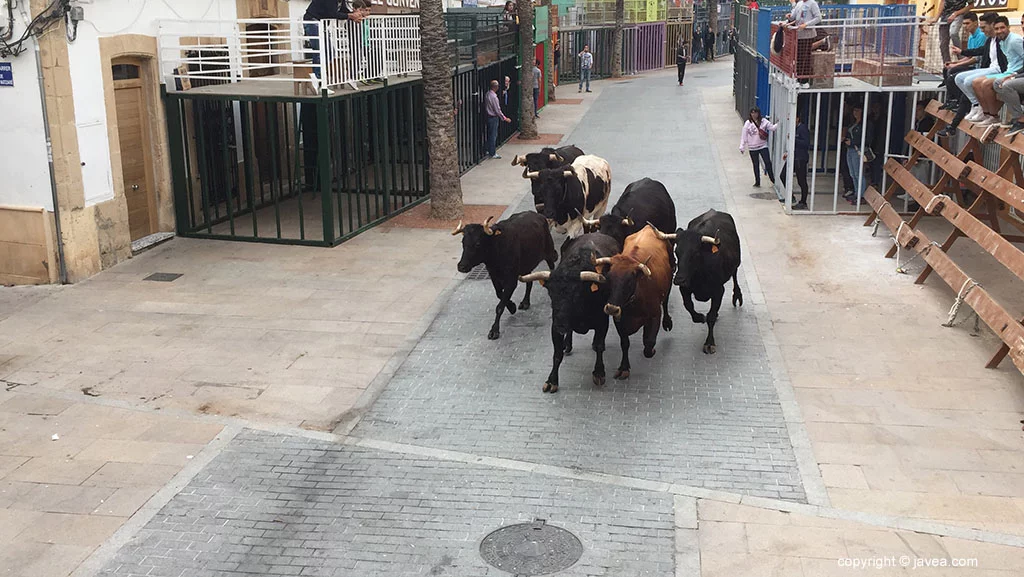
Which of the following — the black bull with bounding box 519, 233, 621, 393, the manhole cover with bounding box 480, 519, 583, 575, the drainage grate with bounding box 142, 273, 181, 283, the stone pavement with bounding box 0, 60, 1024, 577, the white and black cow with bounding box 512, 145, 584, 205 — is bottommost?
the manhole cover with bounding box 480, 519, 583, 575

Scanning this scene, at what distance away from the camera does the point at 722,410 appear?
9.37 metres

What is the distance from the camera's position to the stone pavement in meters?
7.06

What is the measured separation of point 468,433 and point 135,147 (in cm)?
950

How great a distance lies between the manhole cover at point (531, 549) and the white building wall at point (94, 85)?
31.8 ft

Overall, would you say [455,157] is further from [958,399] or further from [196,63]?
[958,399]

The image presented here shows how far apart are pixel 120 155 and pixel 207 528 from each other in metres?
9.23

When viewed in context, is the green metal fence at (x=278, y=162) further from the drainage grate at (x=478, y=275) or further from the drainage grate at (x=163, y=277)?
the drainage grate at (x=478, y=275)

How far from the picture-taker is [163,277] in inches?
556

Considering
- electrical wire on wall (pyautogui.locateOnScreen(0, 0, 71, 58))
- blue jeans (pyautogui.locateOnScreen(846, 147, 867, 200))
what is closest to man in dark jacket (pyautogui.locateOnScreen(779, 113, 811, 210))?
blue jeans (pyautogui.locateOnScreen(846, 147, 867, 200))

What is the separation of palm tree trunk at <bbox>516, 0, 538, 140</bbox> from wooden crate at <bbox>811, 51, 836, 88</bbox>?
11671 mm

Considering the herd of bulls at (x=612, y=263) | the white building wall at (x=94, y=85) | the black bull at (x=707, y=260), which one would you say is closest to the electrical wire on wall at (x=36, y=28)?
the white building wall at (x=94, y=85)

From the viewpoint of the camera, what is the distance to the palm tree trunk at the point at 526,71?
27.3m

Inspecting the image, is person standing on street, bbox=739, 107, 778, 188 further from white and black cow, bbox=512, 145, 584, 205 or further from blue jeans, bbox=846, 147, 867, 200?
white and black cow, bbox=512, 145, 584, 205

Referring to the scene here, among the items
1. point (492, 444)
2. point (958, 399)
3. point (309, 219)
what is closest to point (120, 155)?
point (309, 219)
